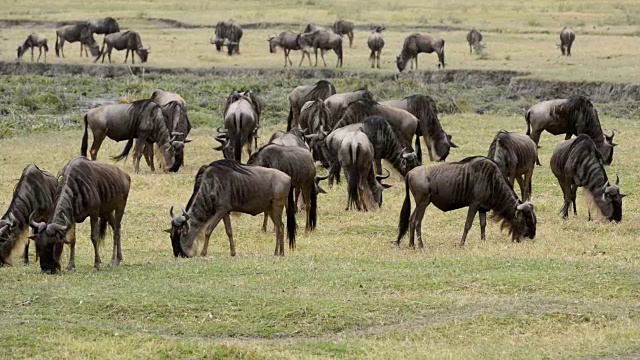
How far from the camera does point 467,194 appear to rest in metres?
15.7

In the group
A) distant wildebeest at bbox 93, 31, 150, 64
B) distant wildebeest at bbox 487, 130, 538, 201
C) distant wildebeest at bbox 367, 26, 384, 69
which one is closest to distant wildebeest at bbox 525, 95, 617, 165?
distant wildebeest at bbox 487, 130, 538, 201

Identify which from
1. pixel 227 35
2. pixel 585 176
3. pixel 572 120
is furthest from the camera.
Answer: pixel 227 35

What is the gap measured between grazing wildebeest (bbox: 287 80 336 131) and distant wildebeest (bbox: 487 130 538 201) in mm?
7715

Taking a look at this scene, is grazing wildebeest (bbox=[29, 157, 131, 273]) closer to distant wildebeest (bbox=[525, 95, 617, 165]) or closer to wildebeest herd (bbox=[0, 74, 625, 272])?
wildebeest herd (bbox=[0, 74, 625, 272])

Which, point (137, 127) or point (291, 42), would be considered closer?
point (137, 127)

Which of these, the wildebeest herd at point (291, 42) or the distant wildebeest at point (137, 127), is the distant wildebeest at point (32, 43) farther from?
the distant wildebeest at point (137, 127)

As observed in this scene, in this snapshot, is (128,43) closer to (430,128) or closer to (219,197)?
(430,128)

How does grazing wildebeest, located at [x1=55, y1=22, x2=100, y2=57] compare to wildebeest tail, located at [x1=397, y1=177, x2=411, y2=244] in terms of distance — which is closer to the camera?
wildebeest tail, located at [x1=397, y1=177, x2=411, y2=244]

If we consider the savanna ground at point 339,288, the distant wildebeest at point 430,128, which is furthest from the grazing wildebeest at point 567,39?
the distant wildebeest at point 430,128

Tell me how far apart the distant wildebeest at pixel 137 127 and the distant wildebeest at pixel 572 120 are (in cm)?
735

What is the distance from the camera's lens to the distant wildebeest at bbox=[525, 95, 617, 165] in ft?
76.0

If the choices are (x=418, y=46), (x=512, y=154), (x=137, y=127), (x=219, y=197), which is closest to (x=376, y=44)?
(x=418, y=46)

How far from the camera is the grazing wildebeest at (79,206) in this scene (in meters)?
13.0

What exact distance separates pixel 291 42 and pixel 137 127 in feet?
62.5
